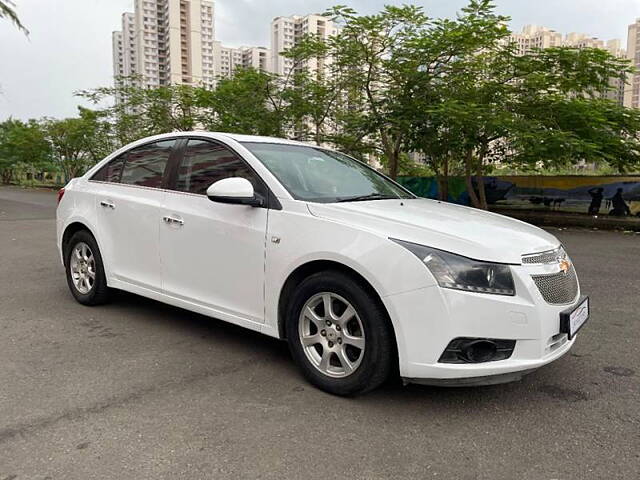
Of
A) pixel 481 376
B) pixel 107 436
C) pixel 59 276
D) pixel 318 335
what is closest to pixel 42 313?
pixel 59 276

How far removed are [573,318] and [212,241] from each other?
2.38 m

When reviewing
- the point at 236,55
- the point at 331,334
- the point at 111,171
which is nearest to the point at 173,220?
the point at 111,171

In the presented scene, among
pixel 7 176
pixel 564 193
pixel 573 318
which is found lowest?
pixel 573 318

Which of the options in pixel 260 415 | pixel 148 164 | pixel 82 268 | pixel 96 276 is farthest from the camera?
pixel 82 268

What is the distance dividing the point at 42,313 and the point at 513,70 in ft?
39.1

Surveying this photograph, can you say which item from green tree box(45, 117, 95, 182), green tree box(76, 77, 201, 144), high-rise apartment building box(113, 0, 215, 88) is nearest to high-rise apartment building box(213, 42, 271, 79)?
high-rise apartment building box(113, 0, 215, 88)

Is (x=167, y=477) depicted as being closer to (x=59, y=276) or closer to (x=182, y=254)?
(x=182, y=254)

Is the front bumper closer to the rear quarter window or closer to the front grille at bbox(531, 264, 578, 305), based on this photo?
the front grille at bbox(531, 264, 578, 305)

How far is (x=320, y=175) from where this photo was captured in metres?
3.92

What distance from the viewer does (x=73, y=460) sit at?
2.40 metres

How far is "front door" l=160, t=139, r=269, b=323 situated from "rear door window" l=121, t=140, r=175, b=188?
229 millimetres

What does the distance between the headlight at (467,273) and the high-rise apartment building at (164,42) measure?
52.8 metres

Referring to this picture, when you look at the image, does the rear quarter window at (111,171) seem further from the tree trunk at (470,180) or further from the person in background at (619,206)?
the person in background at (619,206)

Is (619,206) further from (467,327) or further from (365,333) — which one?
(365,333)
